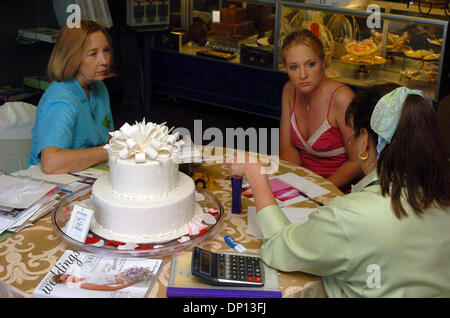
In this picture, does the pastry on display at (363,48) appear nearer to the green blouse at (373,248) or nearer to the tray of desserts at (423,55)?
the tray of desserts at (423,55)

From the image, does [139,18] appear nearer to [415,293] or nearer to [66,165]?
[66,165]

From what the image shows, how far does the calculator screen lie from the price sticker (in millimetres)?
441

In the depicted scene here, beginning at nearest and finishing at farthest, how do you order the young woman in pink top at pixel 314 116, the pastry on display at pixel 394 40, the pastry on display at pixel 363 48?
the young woman in pink top at pixel 314 116 < the pastry on display at pixel 394 40 < the pastry on display at pixel 363 48

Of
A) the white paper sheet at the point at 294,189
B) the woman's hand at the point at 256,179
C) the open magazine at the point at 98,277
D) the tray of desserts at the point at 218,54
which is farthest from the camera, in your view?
the tray of desserts at the point at 218,54

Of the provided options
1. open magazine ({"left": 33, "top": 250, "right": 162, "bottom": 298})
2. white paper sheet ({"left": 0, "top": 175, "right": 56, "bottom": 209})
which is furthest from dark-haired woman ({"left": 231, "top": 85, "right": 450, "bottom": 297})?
white paper sheet ({"left": 0, "top": 175, "right": 56, "bottom": 209})

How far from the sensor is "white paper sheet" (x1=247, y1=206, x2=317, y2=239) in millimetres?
2016

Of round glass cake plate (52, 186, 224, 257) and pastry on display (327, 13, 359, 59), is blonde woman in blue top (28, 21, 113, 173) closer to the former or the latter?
round glass cake plate (52, 186, 224, 257)

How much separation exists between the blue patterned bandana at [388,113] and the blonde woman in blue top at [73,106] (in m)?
1.41

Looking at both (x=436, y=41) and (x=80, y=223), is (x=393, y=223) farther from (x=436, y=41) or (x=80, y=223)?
(x=436, y=41)

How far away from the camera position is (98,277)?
66.3 inches

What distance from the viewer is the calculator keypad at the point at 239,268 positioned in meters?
1.65

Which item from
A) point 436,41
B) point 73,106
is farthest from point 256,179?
point 436,41

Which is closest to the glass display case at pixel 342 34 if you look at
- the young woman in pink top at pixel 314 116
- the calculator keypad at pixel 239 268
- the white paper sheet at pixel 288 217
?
the young woman in pink top at pixel 314 116
